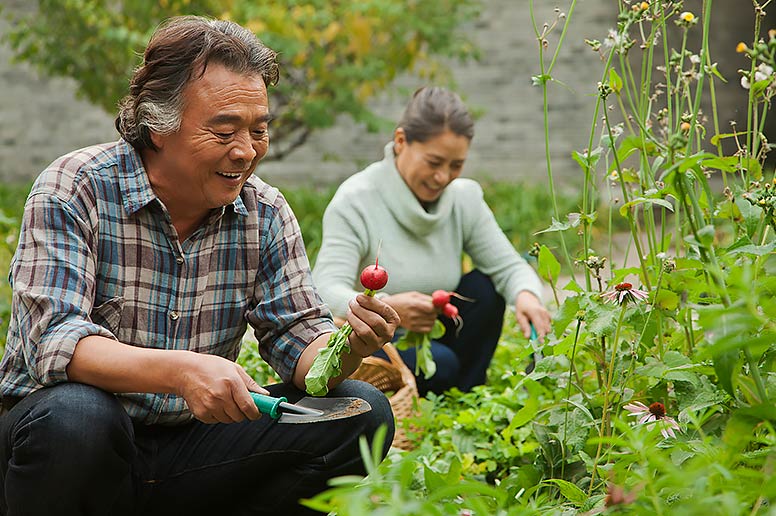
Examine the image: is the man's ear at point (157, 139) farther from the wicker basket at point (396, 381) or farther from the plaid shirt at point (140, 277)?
the wicker basket at point (396, 381)

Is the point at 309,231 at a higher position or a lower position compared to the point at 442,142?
lower

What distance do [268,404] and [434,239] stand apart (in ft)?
5.69

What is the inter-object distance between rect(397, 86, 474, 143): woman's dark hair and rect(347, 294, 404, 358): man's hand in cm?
136

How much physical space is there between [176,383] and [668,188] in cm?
92

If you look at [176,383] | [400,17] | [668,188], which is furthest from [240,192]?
[400,17]

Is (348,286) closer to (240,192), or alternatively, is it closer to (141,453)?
(240,192)

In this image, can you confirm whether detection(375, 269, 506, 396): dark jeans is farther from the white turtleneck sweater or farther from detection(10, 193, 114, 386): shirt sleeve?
detection(10, 193, 114, 386): shirt sleeve

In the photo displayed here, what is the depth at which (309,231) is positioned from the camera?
6555 millimetres

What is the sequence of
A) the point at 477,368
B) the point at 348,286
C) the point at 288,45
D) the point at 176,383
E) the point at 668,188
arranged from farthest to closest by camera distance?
the point at 288,45 < the point at 477,368 < the point at 348,286 < the point at 176,383 < the point at 668,188

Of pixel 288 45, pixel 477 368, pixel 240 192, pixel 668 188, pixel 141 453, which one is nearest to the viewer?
pixel 668 188

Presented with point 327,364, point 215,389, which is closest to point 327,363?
point 327,364

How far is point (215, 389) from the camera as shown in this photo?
171 centimetres

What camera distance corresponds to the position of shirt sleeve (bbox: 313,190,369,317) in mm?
3000

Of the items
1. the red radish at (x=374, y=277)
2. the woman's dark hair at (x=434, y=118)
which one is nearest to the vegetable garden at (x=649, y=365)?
the red radish at (x=374, y=277)
